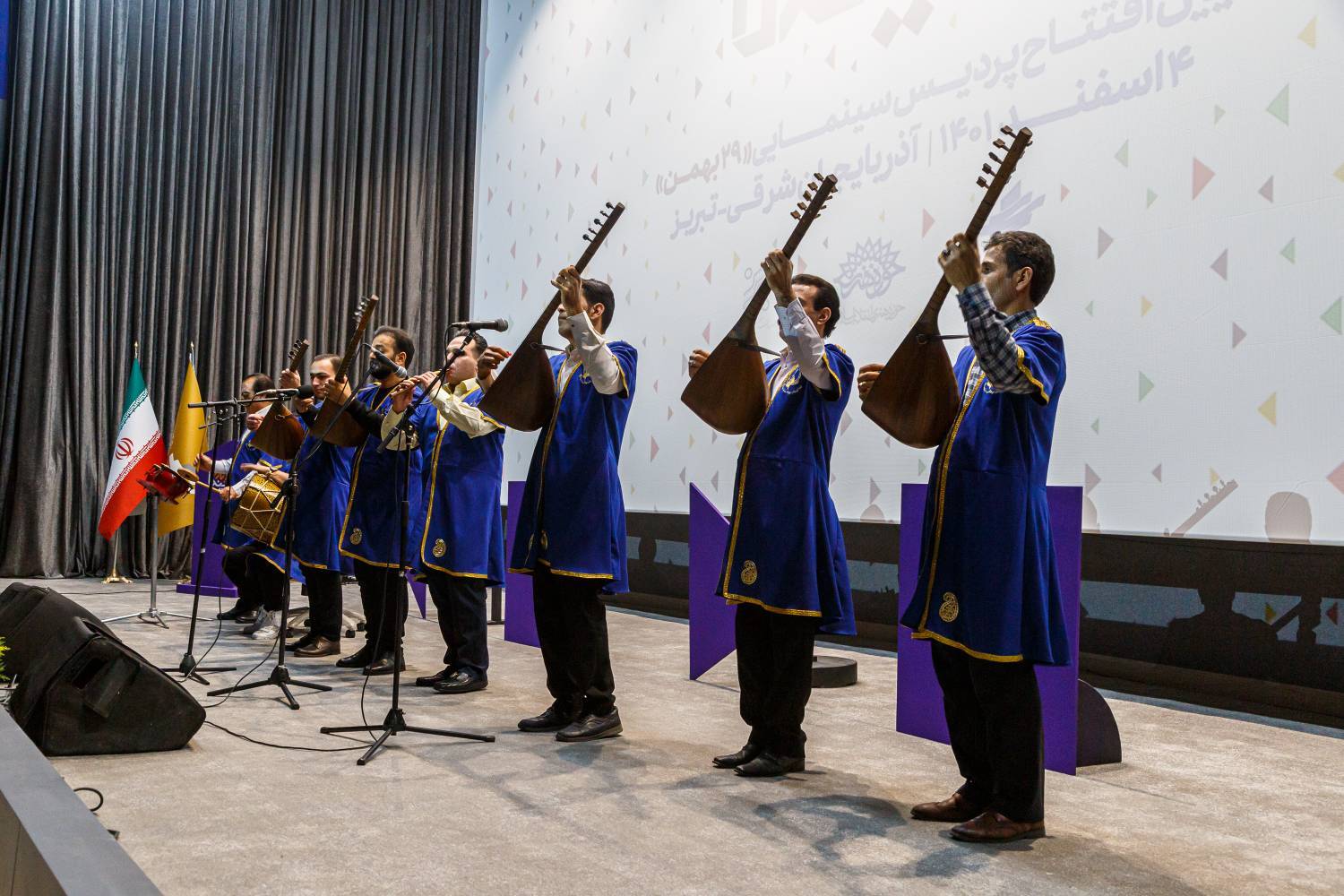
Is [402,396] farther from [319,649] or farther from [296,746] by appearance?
[319,649]

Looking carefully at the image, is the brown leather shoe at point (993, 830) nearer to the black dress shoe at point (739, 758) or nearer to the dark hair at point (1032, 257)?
the black dress shoe at point (739, 758)

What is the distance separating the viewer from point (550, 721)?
132 inches

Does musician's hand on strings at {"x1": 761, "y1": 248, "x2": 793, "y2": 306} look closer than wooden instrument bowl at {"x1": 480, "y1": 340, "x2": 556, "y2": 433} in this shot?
Yes

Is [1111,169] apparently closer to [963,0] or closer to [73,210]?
[963,0]

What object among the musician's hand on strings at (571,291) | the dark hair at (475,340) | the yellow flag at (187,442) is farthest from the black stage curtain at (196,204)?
the musician's hand on strings at (571,291)

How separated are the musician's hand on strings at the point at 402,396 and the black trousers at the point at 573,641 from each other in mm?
866

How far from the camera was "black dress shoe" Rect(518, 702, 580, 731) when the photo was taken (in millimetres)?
3340

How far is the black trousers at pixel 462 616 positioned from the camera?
13.3 feet

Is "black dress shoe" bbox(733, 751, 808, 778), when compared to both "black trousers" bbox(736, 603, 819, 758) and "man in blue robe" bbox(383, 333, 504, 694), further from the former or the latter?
"man in blue robe" bbox(383, 333, 504, 694)

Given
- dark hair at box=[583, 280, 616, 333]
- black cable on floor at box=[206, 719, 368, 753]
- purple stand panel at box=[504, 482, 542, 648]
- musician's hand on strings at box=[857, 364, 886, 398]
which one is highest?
dark hair at box=[583, 280, 616, 333]

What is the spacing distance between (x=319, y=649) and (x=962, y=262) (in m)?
3.59

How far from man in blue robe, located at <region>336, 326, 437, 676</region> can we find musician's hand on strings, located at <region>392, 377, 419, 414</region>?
106 mm

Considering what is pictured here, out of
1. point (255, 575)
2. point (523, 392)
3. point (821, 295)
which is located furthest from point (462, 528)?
point (255, 575)

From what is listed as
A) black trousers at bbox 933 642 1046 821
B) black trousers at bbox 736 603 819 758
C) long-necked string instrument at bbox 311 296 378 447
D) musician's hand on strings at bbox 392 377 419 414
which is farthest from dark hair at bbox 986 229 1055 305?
long-necked string instrument at bbox 311 296 378 447
